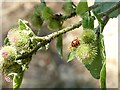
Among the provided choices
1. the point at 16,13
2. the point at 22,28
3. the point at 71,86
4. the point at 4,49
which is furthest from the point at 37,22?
the point at 16,13

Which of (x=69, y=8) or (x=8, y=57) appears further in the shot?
(x=69, y=8)

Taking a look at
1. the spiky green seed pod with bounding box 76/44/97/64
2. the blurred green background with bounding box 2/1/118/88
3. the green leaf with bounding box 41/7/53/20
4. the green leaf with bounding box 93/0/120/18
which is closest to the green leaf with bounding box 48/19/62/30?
the green leaf with bounding box 41/7/53/20

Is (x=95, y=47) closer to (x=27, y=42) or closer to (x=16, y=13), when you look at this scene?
(x=27, y=42)

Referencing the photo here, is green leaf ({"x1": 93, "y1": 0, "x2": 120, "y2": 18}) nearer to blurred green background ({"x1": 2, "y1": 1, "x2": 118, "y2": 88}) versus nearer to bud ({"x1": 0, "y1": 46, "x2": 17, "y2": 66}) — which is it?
bud ({"x1": 0, "y1": 46, "x2": 17, "y2": 66})

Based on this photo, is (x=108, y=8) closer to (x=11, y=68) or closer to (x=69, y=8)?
(x=69, y=8)

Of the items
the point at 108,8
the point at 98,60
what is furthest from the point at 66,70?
the point at 98,60
